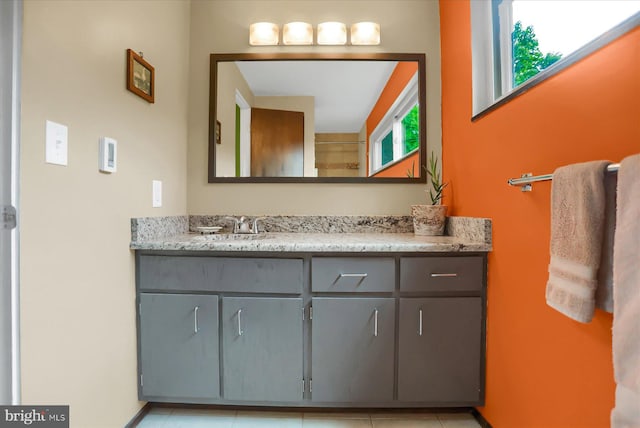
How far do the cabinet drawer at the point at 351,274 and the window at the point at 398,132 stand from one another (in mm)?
738

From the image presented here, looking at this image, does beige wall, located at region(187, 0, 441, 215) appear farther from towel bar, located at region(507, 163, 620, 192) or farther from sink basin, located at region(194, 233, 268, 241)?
towel bar, located at region(507, 163, 620, 192)

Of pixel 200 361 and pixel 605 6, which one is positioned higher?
pixel 605 6

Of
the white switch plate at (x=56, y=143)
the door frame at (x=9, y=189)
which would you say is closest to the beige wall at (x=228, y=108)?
the white switch plate at (x=56, y=143)

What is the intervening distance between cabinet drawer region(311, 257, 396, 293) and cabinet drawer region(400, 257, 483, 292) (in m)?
0.07

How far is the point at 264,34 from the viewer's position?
1.97 metres

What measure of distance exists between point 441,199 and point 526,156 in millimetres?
790

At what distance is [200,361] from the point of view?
151 cm

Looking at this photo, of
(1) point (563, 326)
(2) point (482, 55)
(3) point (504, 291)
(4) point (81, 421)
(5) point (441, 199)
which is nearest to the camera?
(1) point (563, 326)

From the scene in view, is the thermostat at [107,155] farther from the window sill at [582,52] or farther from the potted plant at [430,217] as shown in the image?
the window sill at [582,52]

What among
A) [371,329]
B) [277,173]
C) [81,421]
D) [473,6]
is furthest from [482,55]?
[81,421]

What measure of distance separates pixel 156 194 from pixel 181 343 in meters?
0.75

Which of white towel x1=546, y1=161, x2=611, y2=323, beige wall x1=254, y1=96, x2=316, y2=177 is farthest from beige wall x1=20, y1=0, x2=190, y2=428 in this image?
white towel x1=546, y1=161, x2=611, y2=323

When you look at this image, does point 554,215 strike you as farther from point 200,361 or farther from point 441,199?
point 200,361

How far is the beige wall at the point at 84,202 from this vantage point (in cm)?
99
